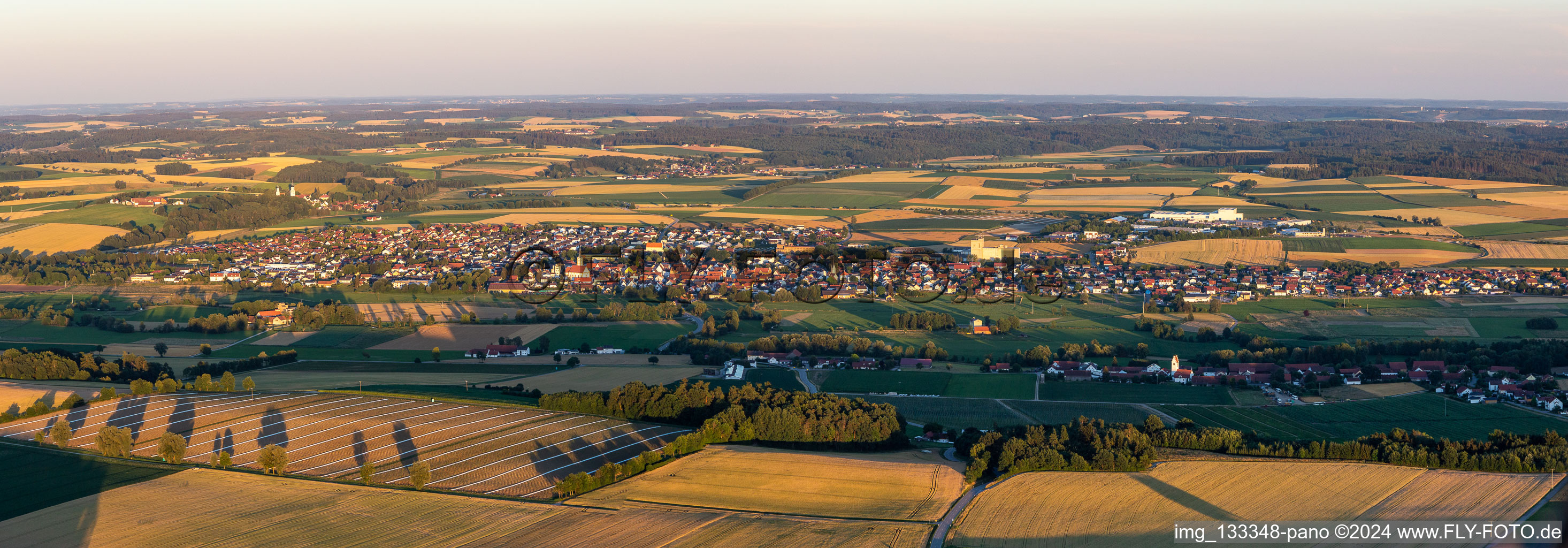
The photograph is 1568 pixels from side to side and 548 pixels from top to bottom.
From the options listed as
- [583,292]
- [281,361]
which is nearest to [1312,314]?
[583,292]

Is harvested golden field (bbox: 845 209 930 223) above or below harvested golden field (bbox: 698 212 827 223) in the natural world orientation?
below

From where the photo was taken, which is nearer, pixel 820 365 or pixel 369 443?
pixel 369 443

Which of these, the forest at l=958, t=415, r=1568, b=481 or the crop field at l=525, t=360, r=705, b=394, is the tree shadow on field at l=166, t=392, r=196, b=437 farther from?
the forest at l=958, t=415, r=1568, b=481

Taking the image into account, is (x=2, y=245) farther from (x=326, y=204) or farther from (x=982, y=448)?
(x=982, y=448)

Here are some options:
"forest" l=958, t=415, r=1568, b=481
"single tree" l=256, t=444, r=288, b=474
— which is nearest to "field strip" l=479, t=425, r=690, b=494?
"single tree" l=256, t=444, r=288, b=474

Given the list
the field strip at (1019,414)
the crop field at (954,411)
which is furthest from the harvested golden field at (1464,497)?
the crop field at (954,411)
